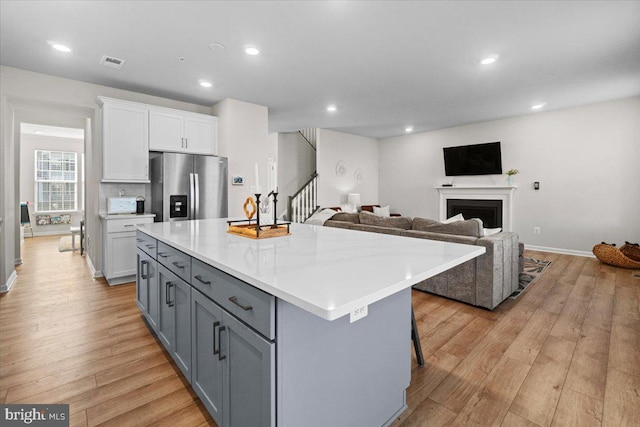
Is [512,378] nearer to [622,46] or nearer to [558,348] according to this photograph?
[558,348]

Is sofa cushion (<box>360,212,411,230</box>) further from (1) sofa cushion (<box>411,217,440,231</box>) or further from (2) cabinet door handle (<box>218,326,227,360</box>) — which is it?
(2) cabinet door handle (<box>218,326,227,360</box>)

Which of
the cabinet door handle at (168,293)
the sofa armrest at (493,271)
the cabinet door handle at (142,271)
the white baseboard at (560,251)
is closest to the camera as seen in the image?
the cabinet door handle at (168,293)

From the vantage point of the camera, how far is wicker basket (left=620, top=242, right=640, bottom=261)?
4.40 metres

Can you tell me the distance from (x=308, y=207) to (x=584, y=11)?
564 cm

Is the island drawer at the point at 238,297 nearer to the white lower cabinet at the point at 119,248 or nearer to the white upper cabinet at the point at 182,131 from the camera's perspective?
the white lower cabinet at the point at 119,248

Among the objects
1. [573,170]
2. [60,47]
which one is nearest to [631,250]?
[573,170]

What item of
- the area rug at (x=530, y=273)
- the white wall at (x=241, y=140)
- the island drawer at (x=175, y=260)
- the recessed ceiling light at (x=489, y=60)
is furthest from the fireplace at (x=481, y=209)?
the island drawer at (x=175, y=260)

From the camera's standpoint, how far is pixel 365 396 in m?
1.29

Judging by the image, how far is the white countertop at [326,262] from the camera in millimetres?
866

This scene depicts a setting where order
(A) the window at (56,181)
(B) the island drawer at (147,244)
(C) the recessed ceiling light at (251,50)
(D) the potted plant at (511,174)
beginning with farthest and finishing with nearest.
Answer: (A) the window at (56,181) → (D) the potted plant at (511,174) → (C) the recessed ceiling light at (251,50) → (B) the island drawer at (147,244)

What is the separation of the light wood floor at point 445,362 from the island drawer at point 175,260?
2.28ft

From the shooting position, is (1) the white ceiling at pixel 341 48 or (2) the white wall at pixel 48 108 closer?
(1) the white ceiling at pixel 341 48

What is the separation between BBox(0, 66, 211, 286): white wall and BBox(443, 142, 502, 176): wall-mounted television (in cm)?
584

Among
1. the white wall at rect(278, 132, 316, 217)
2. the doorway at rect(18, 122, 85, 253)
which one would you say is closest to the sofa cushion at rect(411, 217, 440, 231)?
the white wall at rect(278, 132, 316, 217)
